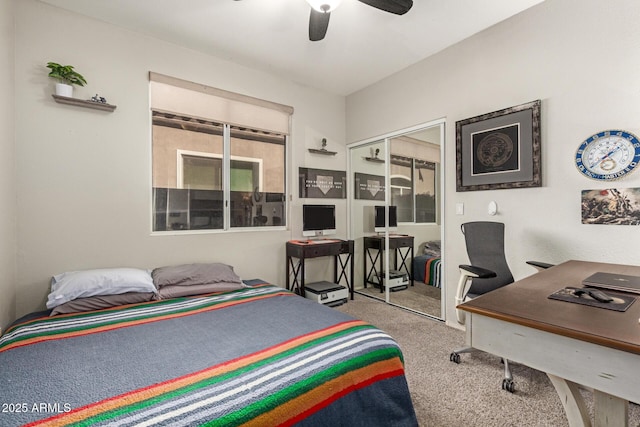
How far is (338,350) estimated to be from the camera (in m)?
1.49

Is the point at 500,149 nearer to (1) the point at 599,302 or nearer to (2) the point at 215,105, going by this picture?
(1) the point at 599,302

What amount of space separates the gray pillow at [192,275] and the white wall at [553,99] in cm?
234

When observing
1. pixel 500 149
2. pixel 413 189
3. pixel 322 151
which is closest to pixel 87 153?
pixel 322 151

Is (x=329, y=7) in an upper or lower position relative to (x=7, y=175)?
upper

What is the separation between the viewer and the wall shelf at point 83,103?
7.93 feet

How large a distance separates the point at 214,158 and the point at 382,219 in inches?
90.3

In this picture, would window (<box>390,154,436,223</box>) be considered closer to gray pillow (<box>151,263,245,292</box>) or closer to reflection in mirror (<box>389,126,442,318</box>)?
reflection in mirror (<box>389,126,442,318</box>)

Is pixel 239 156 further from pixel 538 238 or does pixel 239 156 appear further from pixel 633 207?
pixel 633 207

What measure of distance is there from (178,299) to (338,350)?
5.08ft

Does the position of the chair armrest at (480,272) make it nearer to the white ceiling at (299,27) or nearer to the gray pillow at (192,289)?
the gray pillow at (192,289)

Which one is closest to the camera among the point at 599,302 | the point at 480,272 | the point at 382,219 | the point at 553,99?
the point at 599,302

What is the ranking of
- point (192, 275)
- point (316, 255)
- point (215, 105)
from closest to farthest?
1. point (192, 275)
2. point (215, 105)
3. point (316, 255)

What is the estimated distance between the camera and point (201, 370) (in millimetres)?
1282

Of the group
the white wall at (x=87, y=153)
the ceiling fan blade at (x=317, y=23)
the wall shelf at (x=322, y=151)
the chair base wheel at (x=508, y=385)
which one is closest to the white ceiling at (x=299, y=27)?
the white wall at (x=87, y=153)
